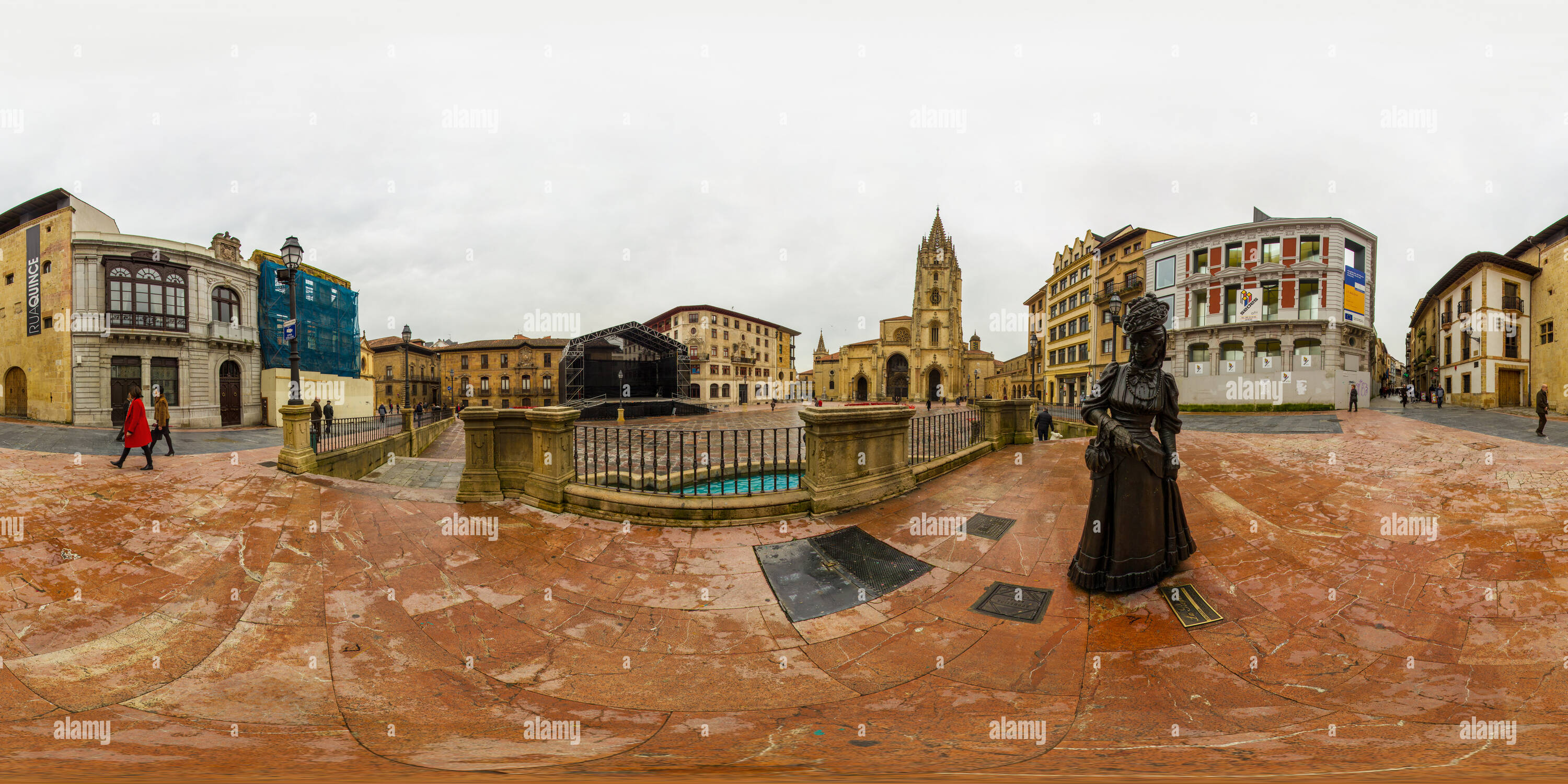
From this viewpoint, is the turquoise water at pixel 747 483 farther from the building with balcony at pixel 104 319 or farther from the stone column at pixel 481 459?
the building with balcony at pixel 104 319

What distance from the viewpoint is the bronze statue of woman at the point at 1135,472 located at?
159 inches

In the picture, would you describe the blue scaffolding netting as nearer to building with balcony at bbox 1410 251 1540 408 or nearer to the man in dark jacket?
the man in dark jacket

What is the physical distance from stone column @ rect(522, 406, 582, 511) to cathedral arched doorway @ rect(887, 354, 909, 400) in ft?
195

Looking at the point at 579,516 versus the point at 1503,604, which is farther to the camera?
the point at 579,516

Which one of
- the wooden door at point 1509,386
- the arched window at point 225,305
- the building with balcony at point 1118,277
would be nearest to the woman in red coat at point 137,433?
the arched window at point 225,305

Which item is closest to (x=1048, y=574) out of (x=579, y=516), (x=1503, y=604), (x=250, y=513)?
(x=1503, y=604)

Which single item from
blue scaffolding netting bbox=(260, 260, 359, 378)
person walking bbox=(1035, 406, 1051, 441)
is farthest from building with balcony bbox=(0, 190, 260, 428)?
person walking bbox=(1035, 406, 1051, 441)

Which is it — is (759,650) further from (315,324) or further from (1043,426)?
(315,324)

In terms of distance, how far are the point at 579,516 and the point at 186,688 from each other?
3.48 meters

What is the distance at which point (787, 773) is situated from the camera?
2455 millimetres

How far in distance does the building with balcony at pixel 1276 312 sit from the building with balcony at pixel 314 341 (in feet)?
145

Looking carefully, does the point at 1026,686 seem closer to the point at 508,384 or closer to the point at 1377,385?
the point at 508,384

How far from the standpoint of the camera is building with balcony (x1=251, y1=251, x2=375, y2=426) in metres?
22.3

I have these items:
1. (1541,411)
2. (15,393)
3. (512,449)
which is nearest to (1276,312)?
(1541,411)
